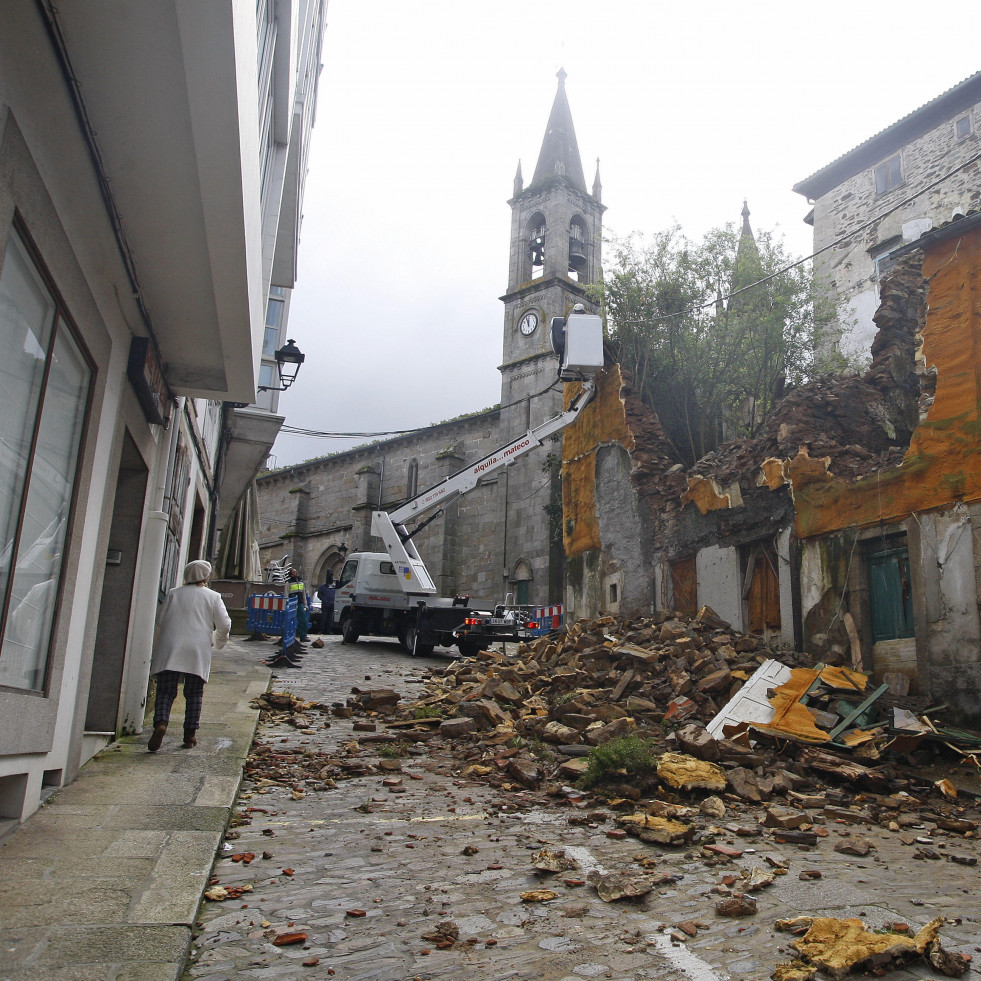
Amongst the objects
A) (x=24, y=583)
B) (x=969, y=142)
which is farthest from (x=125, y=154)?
(x=969, y=142)

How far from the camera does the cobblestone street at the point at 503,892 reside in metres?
3.38

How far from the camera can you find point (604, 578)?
1700 centimetres

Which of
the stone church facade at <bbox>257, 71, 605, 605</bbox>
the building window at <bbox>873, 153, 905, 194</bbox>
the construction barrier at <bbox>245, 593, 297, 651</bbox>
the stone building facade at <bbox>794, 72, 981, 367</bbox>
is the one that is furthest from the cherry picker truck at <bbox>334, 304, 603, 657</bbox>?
the building window at <bbox>873, 153, 905, 194</bbox>

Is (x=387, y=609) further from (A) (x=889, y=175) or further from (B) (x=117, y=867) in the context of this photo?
(A) (x=889, y=175)

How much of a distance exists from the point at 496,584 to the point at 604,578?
15073mm

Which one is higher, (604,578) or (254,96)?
(254,96)

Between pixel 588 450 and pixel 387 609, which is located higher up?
pixel 588 450

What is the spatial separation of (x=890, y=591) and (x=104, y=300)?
351 inches

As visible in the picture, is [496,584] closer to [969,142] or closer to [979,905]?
[969,142]

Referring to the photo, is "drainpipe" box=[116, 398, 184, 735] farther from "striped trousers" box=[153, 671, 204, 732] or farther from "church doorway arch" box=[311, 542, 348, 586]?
"church doorway arch" box=[311, 542, 348, 586]

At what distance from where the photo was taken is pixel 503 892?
4246 millimetres

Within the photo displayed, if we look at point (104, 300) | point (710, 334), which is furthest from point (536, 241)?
point (104, 300)

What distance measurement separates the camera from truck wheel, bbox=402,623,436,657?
18.8 metres

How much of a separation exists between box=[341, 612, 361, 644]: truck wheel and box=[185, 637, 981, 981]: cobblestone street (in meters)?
13.5
